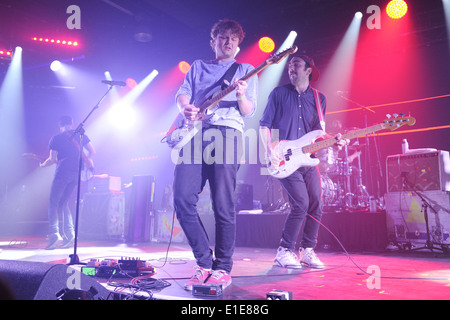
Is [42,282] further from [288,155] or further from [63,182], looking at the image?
[63,182]

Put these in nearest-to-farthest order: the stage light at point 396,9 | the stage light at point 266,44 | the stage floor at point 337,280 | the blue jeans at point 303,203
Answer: the stage floor at point 337,280 < the blue jeans at point 303,203 < the stage light at point 396,9 < the stage light at point 266,44

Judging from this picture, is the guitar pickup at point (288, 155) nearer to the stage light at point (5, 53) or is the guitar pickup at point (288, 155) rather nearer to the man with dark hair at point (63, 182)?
the man with dark hair at point (63, 182)

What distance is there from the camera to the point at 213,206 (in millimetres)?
2938

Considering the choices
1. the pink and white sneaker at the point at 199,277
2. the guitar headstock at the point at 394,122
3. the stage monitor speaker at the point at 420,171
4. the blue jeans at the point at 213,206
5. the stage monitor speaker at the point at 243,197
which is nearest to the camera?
the pink and white sneaker at the point at 199,277

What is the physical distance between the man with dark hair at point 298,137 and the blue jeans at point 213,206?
112 cm

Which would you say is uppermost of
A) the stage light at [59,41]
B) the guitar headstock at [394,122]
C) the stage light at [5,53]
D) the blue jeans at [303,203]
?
the stage light at [59,41]

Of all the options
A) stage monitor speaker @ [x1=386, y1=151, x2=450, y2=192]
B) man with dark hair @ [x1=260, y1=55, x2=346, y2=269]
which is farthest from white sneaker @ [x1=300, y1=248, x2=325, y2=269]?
stage monitor speaker @ [x1=386, y1=151, x2=450, y2=192]

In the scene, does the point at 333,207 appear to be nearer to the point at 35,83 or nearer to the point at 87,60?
the point at 87,60

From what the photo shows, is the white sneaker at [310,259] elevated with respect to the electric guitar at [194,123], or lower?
lower

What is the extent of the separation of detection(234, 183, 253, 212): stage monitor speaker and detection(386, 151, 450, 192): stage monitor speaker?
301cm

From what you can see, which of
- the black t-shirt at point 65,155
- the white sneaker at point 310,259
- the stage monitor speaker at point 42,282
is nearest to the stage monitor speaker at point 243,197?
the black t-shirt at point 65,155

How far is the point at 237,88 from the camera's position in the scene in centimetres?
288

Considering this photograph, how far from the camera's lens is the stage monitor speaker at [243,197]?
26.1ft

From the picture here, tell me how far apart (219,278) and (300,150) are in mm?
1764
